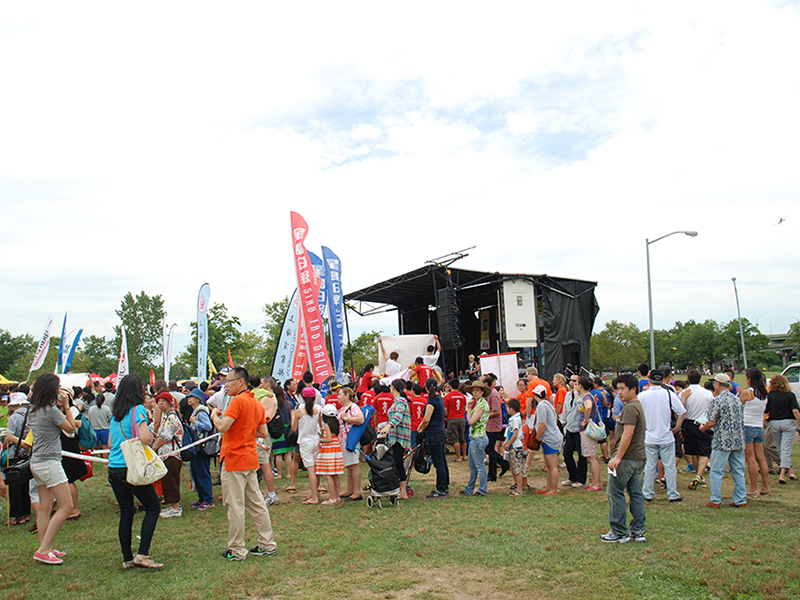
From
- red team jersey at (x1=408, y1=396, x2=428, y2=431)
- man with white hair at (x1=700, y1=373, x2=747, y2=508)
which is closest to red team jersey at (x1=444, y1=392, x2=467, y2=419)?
red team jersey at (x1=408, y1=396, x2=428, y2=431)

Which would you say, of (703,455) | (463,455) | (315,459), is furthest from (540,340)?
(315,459)

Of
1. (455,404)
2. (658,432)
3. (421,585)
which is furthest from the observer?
(455,404)

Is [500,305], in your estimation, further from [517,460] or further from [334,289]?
[517,460]

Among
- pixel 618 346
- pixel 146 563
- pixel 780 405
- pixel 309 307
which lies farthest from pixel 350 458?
pixel 618 346

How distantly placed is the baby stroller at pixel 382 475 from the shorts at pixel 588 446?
2.71 m

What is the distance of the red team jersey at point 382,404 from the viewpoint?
736cm

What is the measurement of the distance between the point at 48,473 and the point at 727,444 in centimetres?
695

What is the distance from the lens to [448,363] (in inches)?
873

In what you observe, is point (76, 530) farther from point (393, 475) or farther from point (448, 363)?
point (448, 363)

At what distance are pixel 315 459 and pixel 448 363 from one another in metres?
15.1

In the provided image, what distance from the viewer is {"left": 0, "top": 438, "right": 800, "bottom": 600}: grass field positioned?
13.1 feet

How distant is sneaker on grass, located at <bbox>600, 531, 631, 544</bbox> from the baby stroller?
107 inches

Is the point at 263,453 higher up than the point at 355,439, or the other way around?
the point at 355,439

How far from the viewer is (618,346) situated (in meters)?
53.9
